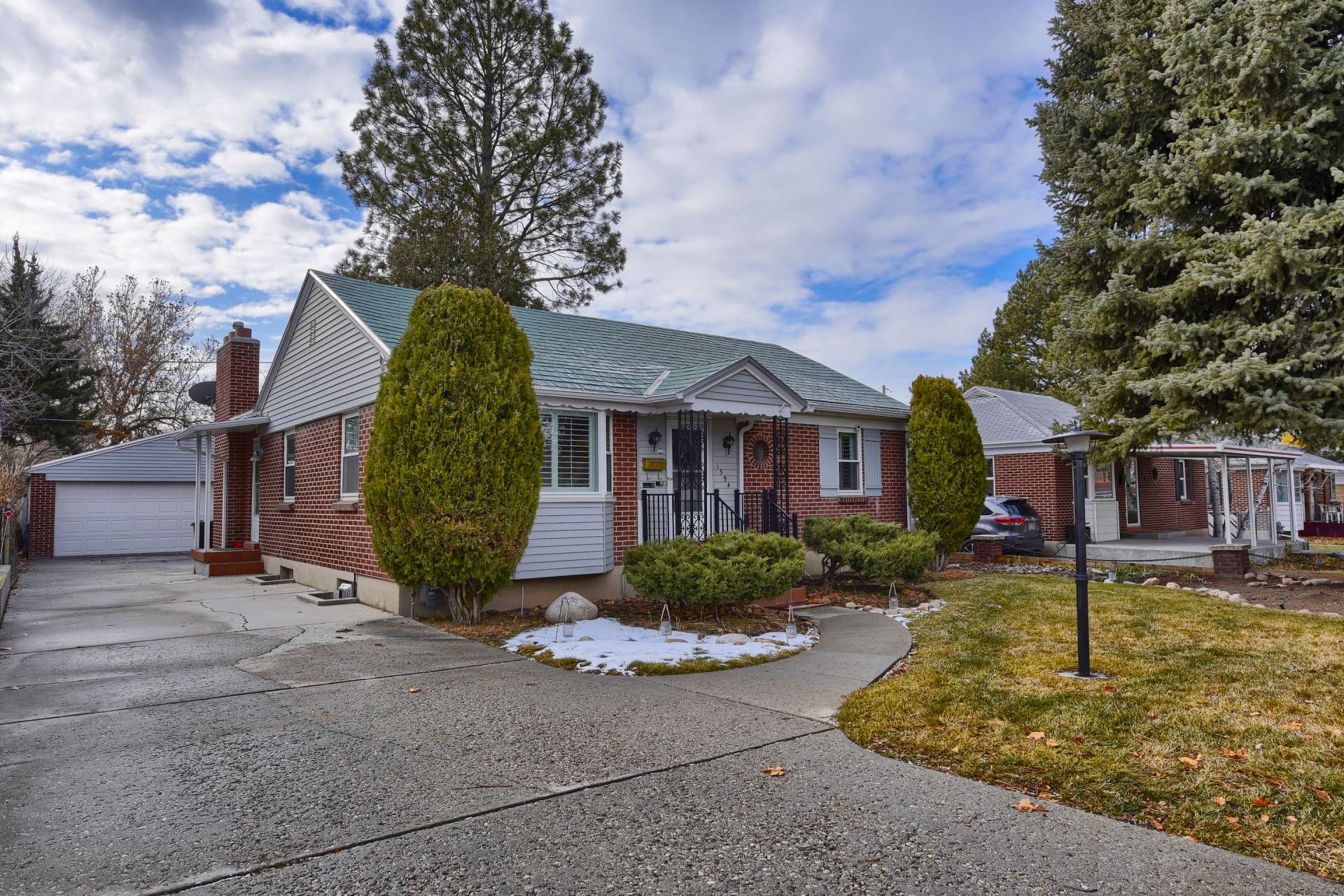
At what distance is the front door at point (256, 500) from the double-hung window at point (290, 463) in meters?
2.00

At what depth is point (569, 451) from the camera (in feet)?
35.1

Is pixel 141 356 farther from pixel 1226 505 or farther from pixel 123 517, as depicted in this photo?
pixel 1226 505

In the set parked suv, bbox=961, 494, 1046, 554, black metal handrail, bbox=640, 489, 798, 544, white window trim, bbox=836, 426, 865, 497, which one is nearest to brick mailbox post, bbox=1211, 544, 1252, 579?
parked suv, bbox=961, 494, 1046, 554

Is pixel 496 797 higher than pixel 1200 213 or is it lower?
lower

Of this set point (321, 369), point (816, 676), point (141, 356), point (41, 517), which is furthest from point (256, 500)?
point (141, 356)

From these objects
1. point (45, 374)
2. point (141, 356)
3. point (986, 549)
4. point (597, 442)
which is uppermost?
point (141, 356)

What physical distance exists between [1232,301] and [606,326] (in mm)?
10170

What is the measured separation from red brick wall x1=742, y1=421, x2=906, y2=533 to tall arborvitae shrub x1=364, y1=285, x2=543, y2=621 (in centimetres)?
471

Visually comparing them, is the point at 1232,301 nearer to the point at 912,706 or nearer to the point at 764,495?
the point at 764,495

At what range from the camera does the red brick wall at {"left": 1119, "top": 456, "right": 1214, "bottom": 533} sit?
22.7 m

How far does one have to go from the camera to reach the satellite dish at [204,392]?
66.5 feet

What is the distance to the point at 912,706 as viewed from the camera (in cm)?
550

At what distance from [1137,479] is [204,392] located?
26208mm

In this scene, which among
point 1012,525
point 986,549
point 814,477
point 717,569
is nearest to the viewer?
point 717,569
